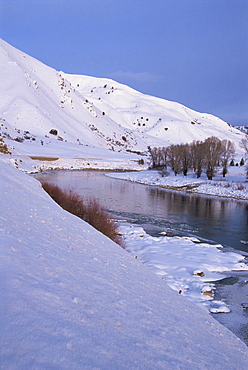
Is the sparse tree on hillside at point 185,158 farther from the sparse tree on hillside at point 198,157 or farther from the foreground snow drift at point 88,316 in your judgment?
the foreground snow drift at point 88,316

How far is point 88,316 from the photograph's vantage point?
357 centimetres

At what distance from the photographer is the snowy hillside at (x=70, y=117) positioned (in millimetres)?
71375

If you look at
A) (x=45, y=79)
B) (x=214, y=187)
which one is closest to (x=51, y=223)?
(x=214, y=187)

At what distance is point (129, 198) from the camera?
89.8 ft

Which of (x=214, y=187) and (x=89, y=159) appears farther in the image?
(x=89, y=159)

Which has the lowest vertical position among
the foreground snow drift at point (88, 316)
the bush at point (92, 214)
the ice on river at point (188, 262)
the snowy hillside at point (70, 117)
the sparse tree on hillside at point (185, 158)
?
the ice on river at point (188, 262)

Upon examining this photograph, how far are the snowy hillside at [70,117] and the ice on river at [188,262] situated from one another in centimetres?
4175

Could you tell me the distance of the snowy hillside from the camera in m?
71.4

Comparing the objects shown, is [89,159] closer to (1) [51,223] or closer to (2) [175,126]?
(1) [51,223]

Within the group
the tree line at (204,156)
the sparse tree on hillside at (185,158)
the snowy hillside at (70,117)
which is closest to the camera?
the tree line at (204,156)

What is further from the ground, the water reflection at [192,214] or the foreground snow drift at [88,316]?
the foreground snow drift at [88,316]

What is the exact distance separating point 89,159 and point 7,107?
97.4ft

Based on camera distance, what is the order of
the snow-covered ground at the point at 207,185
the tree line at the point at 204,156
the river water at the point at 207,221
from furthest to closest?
the tree line at the point at 204,156
the snow-covered ground at the point at 207,185
the river water at the point at 207,221

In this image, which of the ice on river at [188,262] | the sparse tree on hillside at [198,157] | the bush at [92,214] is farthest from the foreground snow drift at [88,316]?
the sparse tree on hillside at [198,157]
